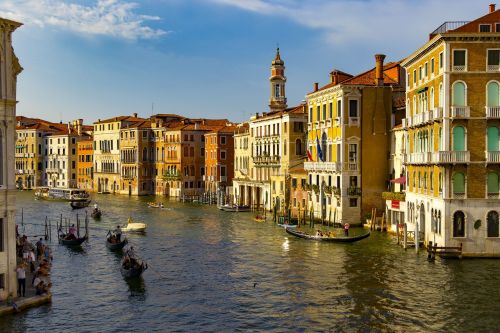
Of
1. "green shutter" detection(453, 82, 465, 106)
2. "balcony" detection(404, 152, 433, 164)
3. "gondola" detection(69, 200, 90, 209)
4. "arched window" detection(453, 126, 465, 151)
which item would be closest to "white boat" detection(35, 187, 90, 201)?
"gondola" detection(69, 200, 90, 209)

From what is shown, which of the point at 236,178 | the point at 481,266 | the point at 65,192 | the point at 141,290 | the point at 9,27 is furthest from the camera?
the point at 65,192

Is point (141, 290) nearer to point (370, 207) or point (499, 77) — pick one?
point (499, 77)

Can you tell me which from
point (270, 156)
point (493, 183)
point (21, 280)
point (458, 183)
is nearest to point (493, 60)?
point (493, 183)

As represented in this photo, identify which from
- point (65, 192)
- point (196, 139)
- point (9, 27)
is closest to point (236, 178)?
point (196, 139)

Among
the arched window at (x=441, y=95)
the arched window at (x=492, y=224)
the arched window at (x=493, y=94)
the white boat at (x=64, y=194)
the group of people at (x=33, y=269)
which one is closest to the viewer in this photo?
the group of people at (x=33, y=269)

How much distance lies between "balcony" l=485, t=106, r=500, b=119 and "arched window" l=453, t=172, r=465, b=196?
254 cm

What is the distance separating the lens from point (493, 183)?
26844 mm

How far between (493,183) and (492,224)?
5.36 ft

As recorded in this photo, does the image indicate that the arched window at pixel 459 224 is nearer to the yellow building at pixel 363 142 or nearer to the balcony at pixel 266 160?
the yellow building at pixel 363 142

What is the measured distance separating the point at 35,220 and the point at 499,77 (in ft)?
112

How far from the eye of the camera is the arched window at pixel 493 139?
26.8 m

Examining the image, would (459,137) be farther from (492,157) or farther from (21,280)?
(21,280)

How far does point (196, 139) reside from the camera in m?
74.4

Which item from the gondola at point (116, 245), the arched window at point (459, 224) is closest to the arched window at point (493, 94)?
the arched window at point (459, 224)
